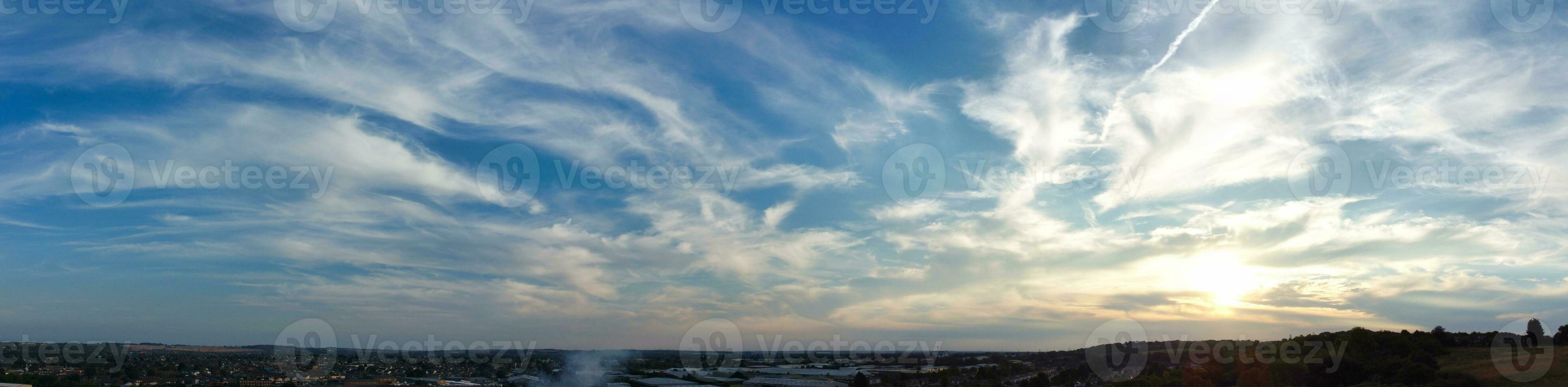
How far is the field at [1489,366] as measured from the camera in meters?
30.0

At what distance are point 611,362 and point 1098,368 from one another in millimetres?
98442

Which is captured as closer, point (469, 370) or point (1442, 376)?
point (1442, 376)

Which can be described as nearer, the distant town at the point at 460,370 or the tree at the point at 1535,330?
the tree at the point at 1535,330

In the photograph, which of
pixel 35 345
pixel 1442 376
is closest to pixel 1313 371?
pixel 1442 376

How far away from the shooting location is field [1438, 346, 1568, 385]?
98.5 ft

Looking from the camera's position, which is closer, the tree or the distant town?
the tree

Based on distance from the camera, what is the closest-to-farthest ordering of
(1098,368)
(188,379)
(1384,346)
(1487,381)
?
1. (1487,381)
2. (1384,346)
3. (1098,368)
4. (188,379)

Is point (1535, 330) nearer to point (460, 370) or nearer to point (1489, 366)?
point (1489, 366)

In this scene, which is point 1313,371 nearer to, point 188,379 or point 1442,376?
point 1442,376

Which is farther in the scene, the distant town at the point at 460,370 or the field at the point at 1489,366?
the distant town at the point at 460,370

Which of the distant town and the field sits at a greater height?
the field

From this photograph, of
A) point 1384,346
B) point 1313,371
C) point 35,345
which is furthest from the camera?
point 35,345

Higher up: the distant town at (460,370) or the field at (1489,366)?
the field at (1489,366)

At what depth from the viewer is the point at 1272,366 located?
4022cm
